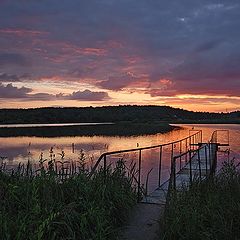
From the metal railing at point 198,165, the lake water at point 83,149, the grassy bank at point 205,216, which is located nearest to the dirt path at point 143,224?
the grassy bank at point 205,216

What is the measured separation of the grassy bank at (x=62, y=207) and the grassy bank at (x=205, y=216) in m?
1.05

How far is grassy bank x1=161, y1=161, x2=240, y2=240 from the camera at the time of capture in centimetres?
531

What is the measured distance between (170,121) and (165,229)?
170987 mm

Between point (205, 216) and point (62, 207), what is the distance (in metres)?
2.37

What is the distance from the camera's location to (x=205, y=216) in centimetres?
579

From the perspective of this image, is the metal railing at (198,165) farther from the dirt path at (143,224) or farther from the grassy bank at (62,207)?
the grassy bank at (62,207)

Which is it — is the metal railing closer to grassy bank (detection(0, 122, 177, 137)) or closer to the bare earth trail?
the bare earth trail

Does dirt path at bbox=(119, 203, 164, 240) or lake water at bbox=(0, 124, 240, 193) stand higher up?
dirt path at bbox=(119, 203, 164, 240)

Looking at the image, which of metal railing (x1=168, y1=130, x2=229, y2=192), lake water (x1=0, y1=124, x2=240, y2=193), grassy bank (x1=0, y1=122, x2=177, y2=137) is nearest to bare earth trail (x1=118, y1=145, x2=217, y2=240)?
metal railing (x1=168, y1=130, x2=229, y2=192)

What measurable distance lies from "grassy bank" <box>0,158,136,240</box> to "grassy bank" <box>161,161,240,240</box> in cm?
105

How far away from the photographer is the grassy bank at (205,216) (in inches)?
209

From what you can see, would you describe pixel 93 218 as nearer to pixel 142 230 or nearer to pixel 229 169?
pixel 142 230

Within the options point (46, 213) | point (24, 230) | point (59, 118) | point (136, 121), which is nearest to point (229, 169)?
point (46, 213)

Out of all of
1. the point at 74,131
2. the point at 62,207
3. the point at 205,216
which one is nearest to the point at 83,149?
the point at 62,207
